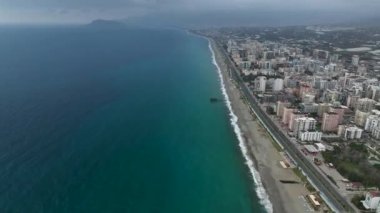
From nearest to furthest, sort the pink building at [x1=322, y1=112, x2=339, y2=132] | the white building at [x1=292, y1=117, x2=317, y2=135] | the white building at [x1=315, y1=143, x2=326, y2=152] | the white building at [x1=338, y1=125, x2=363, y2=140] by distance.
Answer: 1. the white building at [x1=315, y1=143, x2=326, y2=152]
2. the white building at [x1=292, y1=117, x2=317, y2=135]
3. the white building at [x1=338, y1=125, x2=363, y2=140]
4. the pink building at [x1=322, y1=112, x2=339, y2=132]

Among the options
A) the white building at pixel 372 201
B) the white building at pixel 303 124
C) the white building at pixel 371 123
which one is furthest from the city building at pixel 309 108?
the white building at pixel 372 201

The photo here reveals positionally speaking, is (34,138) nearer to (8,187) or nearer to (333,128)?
(8,187)

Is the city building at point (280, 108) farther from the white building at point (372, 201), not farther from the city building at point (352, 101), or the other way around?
the white building at point (372, 201)

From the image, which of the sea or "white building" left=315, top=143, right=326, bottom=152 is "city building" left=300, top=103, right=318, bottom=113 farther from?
"white building" left=315, top=143, right=326, bottom=152

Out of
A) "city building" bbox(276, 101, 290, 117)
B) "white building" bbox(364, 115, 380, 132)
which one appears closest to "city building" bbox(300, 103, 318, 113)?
"city building" bbox(276, 101, 290, 117)

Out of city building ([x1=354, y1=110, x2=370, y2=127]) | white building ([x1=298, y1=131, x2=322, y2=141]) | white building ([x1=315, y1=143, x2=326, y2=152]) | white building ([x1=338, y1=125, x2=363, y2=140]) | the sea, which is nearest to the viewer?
the sea
